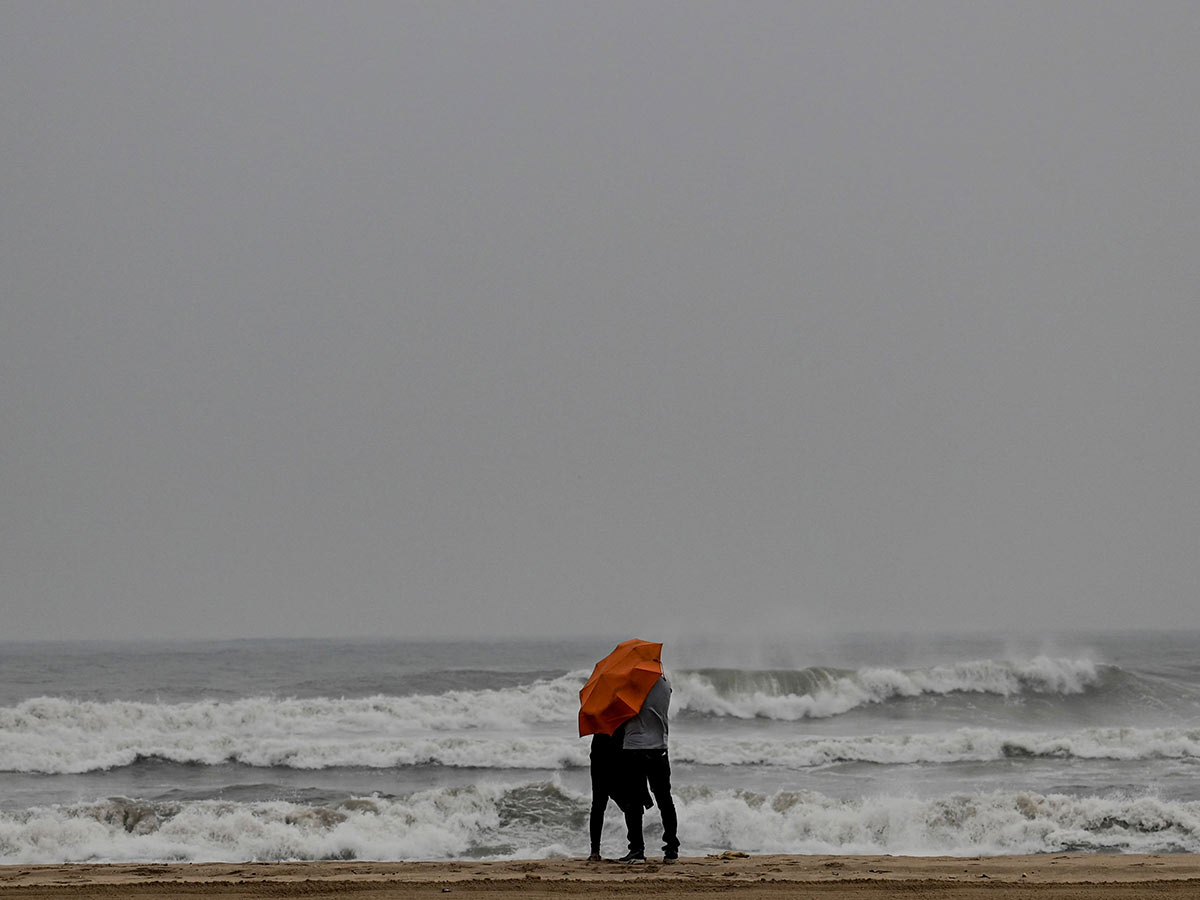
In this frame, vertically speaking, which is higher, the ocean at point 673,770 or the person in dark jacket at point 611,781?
the person in dark jacket at point 611,781

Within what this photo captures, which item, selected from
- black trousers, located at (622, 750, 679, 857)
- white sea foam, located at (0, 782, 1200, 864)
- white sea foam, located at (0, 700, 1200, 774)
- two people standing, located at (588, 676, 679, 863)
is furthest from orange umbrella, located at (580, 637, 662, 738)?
white sea foam, located at (0, 700, 1200, 774)

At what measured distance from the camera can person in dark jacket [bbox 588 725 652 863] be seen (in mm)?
8547

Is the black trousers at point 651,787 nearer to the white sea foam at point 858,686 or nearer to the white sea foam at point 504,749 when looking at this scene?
the white sea foam at point 504,749

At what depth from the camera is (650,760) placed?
850cm

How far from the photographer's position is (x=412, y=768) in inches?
672

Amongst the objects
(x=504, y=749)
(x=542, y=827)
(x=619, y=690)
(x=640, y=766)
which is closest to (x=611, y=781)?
(x=640, y=766)

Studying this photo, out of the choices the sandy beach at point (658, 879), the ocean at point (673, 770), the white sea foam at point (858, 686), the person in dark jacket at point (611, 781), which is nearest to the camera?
the sandy beach at point (658, 879)

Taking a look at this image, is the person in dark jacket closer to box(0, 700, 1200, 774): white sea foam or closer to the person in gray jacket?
the person in gray jacket

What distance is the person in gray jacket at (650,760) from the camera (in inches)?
333

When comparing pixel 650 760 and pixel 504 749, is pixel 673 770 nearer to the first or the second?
pixel 504 749

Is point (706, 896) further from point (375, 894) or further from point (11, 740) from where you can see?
point (11, 740)

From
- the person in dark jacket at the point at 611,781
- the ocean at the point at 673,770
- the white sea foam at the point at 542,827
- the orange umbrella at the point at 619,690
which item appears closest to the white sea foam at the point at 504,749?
the ocean at the point at 673,770

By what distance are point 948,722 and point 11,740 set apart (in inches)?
696

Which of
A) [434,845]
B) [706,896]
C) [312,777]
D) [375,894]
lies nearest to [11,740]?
[312,777]
